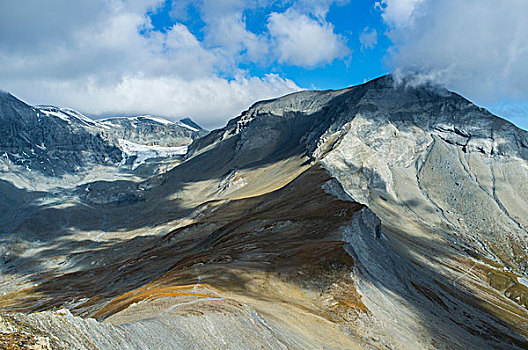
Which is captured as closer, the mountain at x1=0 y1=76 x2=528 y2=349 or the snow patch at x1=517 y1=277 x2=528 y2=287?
the mountain at x1=0 y1=76 x2=528 y2=349

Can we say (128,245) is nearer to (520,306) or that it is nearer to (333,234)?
(333,234)

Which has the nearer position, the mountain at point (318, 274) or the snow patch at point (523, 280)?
the mountain at point (318, 274)

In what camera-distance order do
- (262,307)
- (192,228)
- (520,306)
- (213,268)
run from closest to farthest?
1. (262,307)
2. (213,268)
3. (520,306)
4. (192,228)

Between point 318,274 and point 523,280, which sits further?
point 523,280

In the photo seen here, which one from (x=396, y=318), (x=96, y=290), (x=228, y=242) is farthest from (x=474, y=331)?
(x=96, y=290)

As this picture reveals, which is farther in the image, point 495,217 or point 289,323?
point 495,217

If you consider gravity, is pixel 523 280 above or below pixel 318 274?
above

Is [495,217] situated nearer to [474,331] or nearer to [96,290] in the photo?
[474,331]

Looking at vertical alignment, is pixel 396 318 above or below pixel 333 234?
below

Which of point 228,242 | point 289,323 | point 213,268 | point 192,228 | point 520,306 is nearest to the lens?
point 289,323

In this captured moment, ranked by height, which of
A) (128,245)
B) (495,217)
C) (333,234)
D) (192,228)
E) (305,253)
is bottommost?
(128,245)
